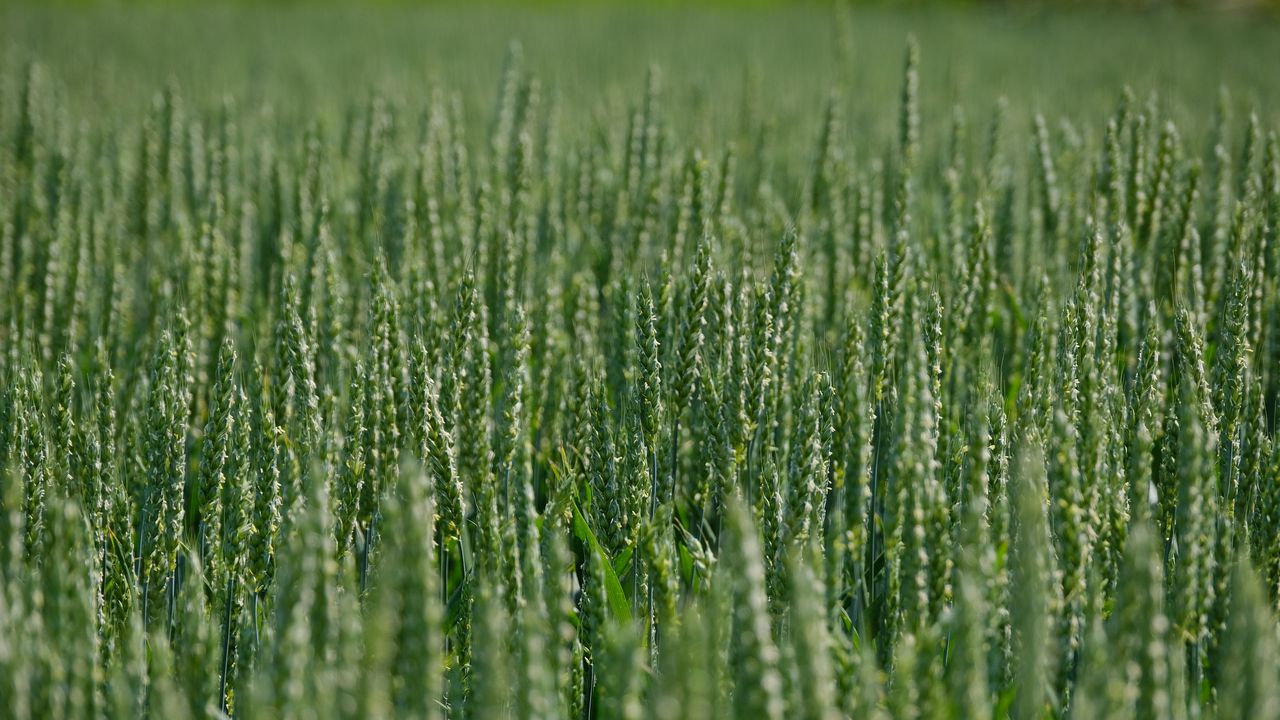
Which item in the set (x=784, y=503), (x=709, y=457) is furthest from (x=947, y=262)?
(x=784, y=503)

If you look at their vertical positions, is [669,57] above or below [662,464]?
above

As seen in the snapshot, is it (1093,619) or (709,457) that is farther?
(709,457)

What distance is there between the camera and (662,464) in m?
1.98

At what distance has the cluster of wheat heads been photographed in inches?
49.4

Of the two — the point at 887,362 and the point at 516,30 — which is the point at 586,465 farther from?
the point at 516,30

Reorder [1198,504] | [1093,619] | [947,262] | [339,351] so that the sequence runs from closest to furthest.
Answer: [1093,619] < [1198,504] < [339,351] < [947,262]

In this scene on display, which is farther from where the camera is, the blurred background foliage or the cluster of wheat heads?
the blurred background foliage

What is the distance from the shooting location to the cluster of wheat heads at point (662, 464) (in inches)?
49.4

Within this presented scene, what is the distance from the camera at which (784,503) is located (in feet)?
5.84

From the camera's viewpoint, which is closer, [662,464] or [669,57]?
[662,464]

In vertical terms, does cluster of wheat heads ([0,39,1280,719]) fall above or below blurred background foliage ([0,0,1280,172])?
below

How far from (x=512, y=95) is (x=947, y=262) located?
6.16ft

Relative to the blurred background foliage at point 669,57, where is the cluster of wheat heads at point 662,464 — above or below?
below

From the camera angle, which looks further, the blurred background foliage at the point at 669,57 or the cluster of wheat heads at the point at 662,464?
the blurred background foliage at the point at 669,57
